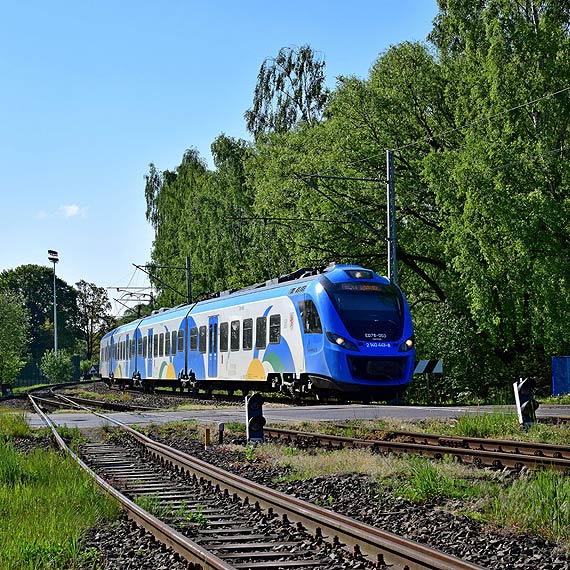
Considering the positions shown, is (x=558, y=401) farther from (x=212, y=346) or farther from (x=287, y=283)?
(x=212, y=346)

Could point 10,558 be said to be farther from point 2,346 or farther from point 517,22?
point 2,346

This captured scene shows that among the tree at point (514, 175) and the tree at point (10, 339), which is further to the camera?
the tree at point (10, 339)

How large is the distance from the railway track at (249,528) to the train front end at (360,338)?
10.1 meters

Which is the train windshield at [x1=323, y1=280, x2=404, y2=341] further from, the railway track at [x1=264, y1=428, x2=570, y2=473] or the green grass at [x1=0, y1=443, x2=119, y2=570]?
the green grass at [x1=0, y1=443, x2=119, y2=570]

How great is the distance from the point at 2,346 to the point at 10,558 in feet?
224

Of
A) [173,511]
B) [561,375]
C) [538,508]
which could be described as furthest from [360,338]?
[538,508]

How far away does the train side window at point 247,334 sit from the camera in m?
27.0

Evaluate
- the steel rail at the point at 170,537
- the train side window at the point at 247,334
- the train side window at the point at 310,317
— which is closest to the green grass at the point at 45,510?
the steel rail at the point at 170,537

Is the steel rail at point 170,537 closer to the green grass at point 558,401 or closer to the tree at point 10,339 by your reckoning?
the green grass at point 558,401

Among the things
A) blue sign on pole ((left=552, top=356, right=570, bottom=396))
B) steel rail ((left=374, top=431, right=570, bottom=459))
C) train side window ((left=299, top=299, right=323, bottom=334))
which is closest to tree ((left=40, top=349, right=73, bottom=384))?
blue sign on pole ((left=552, top=356, right=570, bottom=396))

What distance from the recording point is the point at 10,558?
6609 millimetres

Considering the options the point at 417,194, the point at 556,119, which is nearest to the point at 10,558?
the point at 556,119

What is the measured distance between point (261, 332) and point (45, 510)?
17533mm

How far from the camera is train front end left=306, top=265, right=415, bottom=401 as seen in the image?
21.9m
